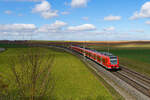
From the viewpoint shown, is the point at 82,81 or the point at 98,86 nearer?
the point at 98,86

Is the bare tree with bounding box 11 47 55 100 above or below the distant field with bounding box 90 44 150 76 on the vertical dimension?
above

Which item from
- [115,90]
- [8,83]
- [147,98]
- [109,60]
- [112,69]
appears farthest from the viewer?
[112,69]

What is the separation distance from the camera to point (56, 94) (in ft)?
63.5

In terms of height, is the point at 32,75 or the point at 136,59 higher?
the point at 32,75

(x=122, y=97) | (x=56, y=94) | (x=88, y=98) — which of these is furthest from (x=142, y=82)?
(x=56, y=94)

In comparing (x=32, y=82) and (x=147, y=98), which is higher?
(x=32, y=82)

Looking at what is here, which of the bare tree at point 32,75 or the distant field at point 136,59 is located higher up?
the bare tree at point 32,75

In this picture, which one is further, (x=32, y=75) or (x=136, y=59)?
(x=136, y=59)

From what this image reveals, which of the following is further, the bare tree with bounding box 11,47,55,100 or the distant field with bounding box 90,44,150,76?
the distant field with bounding box 90,44,150,76

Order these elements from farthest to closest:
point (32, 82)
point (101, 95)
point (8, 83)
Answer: point (8, 83) < point (101, 95) < point (32, 82)

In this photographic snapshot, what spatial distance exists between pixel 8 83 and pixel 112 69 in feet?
77.3

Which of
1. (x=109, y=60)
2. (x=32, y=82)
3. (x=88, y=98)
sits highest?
(x=32, y=82)

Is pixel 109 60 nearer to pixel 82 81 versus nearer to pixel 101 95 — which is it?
pixel 82 81

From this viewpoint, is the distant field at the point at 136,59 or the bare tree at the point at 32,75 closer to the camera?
the bare tree at the point at 32,75
